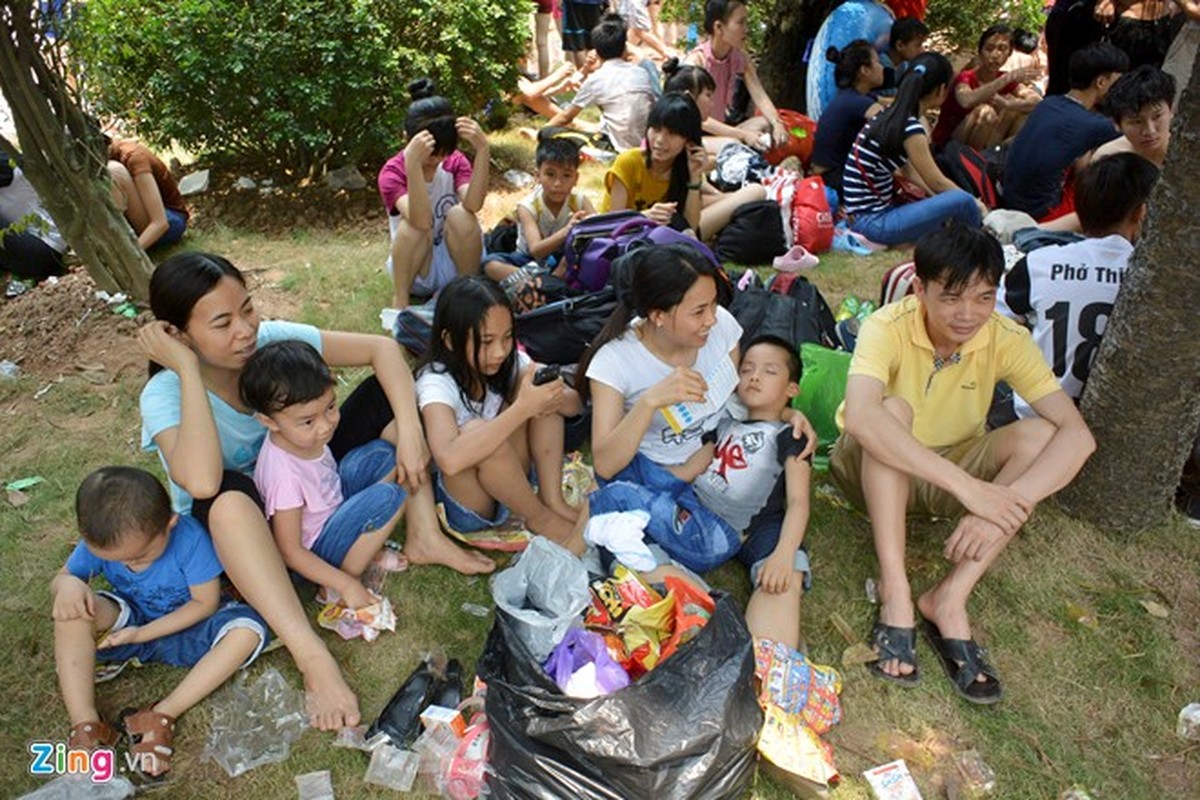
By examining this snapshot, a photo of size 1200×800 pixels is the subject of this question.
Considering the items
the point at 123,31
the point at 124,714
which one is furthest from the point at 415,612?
the point at 123,31

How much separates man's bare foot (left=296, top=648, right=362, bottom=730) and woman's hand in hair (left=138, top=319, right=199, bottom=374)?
0.93 m

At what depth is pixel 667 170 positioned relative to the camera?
4988mm

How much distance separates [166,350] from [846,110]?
459 centimetres

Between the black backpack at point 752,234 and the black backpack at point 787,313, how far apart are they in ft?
3.63

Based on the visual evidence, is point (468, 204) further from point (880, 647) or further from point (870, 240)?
point (880, 647)

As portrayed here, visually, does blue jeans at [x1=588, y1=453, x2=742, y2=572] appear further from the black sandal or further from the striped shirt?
the striped shirt

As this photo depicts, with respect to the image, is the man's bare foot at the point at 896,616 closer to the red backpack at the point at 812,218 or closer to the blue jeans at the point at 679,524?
the blue jeans at the point at 679,524

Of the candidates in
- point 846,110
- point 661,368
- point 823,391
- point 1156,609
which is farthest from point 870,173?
point 1156,609

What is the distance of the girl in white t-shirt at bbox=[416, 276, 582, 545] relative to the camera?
9.49 ft

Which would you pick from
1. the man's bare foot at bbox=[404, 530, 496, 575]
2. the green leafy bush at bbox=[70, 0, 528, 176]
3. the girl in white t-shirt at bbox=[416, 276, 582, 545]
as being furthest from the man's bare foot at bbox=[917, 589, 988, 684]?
the green leafy bush at bbox=[70, 0, 528, 176]

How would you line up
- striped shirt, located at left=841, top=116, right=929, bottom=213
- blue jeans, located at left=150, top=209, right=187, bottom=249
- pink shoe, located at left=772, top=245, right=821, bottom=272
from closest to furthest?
1. pink shoe, located at left=772, top=245, right=821, bottom=272
2. striped shirt, located at left=841, top=116, right=929, bottom=213
3. blue jeans, located at left=150, top=209, right=187, bottom=249

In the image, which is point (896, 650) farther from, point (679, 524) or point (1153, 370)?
point (1153, 370)

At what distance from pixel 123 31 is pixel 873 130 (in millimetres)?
4819

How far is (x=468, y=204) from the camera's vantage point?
469 centimetres
